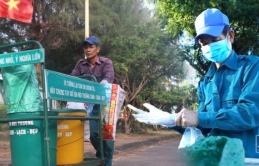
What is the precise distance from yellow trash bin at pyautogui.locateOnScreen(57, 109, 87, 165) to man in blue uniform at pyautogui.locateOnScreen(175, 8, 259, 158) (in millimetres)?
1574

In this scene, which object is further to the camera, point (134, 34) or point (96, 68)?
point (134, 34)

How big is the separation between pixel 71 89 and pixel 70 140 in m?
0.46

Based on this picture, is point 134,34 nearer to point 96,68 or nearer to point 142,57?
point 142,57

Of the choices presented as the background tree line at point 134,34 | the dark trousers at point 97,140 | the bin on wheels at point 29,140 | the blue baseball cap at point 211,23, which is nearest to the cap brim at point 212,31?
the blue baseball cap at point 211,23

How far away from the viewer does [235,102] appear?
6.42 ft

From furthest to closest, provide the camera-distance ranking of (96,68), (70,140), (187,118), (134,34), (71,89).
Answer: (134,34)
(96,68)
(70,140)
(71,89)
(187,118)

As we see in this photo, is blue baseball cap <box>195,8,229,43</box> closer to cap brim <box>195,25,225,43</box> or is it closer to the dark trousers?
cap brim <box>195,25,225,43</box>

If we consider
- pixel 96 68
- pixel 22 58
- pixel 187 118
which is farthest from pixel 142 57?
pixel 187 118

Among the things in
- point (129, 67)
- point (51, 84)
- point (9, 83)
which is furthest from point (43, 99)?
point (129, 67)

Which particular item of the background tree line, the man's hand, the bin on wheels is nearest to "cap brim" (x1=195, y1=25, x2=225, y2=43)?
the man's hand

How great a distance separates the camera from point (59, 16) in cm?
1811

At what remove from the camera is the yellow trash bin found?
354 centimetres

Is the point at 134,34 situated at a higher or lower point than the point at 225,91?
higher

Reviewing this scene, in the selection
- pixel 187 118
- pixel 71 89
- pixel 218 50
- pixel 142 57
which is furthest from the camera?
pixel 142 57
